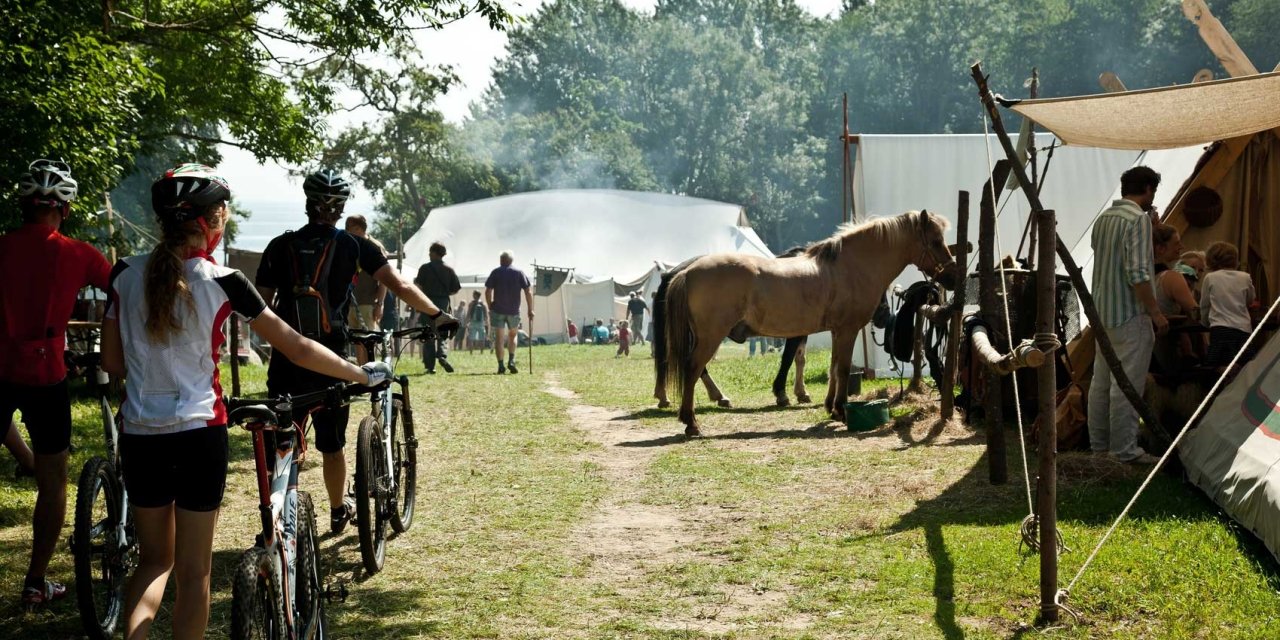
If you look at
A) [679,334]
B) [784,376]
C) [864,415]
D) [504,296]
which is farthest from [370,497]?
[504,296]

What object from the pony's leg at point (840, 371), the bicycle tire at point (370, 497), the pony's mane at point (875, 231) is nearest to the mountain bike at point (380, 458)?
the bicycle tire at point (370, 497)

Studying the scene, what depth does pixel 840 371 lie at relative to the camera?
38.7 ft

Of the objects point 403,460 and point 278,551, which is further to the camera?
point 403,460

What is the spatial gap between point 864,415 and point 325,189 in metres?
6.05

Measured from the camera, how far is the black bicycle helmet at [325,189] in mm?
5961

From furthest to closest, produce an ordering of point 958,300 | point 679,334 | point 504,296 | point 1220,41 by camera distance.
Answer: point 504,296 → point 679,334 → point 958,300 → point 1220,41

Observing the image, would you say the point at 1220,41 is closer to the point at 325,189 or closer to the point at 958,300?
the point at 958,300

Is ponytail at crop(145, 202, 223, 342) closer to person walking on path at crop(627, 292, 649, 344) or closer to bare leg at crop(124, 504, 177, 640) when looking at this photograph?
bare leg at crop(124, 504, 177, 640)

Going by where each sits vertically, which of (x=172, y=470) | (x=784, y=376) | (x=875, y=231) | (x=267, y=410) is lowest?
(x=784, y=376)

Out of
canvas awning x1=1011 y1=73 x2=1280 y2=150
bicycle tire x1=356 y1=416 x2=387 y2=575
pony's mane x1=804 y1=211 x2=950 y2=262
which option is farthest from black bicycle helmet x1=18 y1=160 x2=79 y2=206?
pony's mane x1=804 y1=211 x2=950 y2=262

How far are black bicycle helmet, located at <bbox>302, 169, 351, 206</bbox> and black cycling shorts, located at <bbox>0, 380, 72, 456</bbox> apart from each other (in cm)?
146

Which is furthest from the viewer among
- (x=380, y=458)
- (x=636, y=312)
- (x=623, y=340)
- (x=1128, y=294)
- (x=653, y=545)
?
(x=636, y=312)

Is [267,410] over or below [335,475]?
over

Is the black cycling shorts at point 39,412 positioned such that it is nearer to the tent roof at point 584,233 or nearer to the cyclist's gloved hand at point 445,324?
the cyclist's gloved hand at point 445,324
